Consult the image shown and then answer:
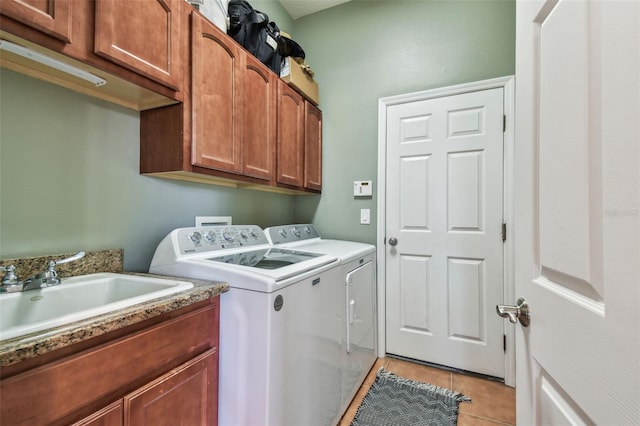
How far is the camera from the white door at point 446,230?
1980mm

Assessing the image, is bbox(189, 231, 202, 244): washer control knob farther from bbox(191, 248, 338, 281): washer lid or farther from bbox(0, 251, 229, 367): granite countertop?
bbox(0, 251, 229, 367): granite countertop

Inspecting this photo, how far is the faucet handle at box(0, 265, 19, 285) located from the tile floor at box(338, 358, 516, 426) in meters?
1.61

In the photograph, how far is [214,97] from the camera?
4.58ft

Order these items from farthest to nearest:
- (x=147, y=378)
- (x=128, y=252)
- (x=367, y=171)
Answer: (x=367, y=171), (x=128, y=252), (x=147, y=378)

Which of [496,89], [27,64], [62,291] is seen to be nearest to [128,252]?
[62,291]

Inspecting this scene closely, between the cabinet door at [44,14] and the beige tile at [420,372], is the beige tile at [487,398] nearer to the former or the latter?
the beige tile at [420,372]

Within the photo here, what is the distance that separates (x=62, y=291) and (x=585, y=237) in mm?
1484

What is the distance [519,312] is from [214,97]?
4.93ft

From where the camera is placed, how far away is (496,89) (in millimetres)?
1979

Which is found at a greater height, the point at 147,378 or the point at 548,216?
the point at 548,216

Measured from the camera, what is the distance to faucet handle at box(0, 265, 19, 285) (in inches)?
35.4

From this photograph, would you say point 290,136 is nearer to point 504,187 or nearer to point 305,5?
point 305,5

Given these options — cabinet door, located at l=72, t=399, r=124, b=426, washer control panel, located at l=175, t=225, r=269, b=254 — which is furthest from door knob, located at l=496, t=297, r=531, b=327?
washer control panel, located at l=175, t=225, r=269, b=254

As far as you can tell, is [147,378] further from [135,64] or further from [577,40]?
[577,40]
